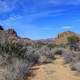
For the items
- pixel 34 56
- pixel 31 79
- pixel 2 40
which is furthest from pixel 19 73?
pixel 34 56

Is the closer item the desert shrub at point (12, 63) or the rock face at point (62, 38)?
the desert shrub at point (12, 63)

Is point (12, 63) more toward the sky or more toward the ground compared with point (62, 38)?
more toward the ground

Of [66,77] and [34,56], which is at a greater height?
[34,56]

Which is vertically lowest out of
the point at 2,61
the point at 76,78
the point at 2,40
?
the point at 76,78

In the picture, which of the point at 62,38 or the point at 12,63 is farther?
the point at 62,38

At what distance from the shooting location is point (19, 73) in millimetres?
11695

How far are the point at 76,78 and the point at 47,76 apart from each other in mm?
1617

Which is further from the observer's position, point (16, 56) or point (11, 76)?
point (16, 56)

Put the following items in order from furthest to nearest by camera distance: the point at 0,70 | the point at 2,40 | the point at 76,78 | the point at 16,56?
the point at 2,40, the point at 16,56, the point at 76,78, the point at 0,70

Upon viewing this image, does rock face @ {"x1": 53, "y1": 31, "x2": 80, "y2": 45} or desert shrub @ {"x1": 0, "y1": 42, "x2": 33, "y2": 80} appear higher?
rock face @ {"x1": 53, "y1": 31, "x2": 80, "y2": 45}

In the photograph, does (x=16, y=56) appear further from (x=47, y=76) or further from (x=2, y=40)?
(x=47, y=76)

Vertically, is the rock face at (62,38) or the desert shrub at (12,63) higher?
the rock face at (62,38)

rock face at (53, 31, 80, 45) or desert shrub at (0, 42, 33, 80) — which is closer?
desert shrub at (0, 42, 33, 80)

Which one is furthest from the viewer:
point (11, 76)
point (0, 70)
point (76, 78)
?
point (76, 78)
